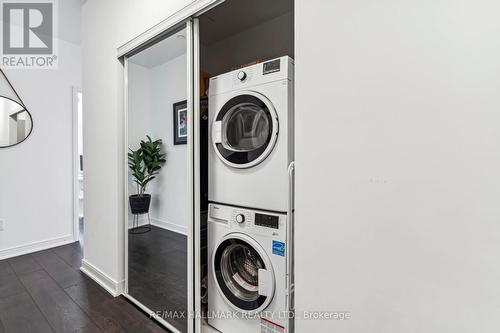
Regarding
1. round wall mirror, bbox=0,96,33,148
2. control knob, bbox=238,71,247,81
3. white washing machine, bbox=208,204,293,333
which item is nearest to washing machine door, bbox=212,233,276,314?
white washing machine, bbox=208,204,293,333

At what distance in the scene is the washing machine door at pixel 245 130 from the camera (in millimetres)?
1399

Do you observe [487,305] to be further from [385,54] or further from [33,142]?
[33,142]

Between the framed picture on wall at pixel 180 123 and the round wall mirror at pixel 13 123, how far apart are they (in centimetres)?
250

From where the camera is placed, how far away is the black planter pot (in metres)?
2.06

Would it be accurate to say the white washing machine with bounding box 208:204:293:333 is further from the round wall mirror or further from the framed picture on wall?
the round wall mirror

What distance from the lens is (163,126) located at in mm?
1902

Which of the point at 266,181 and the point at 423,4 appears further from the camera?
the point at 266,181

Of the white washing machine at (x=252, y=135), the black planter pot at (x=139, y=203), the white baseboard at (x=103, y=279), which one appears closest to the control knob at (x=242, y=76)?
the white washing machine at (x=252, y=135)

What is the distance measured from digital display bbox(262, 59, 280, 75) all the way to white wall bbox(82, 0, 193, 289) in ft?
3.43

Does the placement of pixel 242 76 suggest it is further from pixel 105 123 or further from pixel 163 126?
pixel 105 123

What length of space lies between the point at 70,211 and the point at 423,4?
13.7ft

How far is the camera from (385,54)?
2.91 ft

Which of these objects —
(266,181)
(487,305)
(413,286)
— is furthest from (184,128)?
(487,305)

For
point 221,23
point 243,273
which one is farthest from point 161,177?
point 221,23
